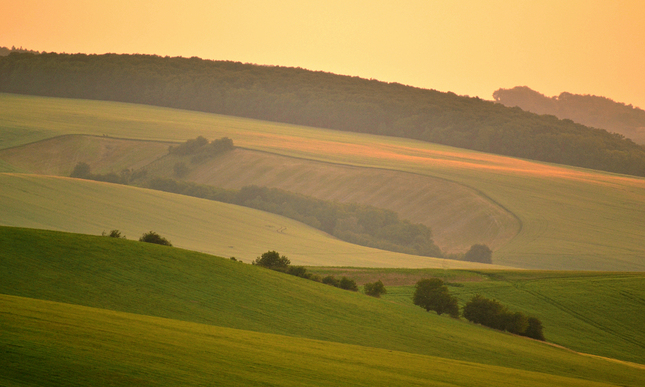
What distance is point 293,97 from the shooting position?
155 meters

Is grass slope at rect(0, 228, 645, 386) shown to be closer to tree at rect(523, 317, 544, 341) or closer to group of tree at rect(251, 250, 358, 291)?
tree at rect(523, 317, 544, 341)

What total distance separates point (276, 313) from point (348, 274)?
62.3 feet

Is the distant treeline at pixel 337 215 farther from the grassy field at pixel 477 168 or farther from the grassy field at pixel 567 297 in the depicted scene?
the grassy field at pixel 567 297

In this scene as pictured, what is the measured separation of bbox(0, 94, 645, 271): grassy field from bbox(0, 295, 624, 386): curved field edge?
48.1m

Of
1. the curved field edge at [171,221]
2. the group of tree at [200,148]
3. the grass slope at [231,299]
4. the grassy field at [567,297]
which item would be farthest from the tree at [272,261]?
the group of tree at [200,148]

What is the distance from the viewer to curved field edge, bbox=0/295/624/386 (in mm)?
11422

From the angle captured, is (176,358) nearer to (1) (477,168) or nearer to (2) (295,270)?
(2) (295,270)

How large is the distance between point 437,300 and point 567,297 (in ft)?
35.4

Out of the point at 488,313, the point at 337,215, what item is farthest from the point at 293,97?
the point at 488,313

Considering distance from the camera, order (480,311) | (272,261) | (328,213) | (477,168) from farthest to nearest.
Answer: (477,168), (328,213), (272,261), (480,311)

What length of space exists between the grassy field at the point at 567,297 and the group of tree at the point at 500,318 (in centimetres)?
126

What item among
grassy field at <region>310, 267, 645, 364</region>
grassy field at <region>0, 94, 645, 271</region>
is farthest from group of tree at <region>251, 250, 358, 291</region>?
grassy field at <region>0, 94, 645, 271</region>

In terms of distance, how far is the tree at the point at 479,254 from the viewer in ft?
222

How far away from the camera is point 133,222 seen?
5978cm
